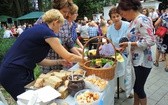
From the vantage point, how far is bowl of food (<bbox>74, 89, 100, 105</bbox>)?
Answer: 6.99 ft

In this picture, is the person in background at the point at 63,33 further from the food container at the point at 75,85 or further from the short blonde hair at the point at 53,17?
the food container at the point at 75,85

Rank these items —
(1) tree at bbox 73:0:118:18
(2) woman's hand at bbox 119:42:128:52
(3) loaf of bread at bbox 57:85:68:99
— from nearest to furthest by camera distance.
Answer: (3) loaf of bread at bbox 57:85:68:99, (2) woman's hand at bbox 119:42:128:52, (1) tree at bbox 73:0:118:18

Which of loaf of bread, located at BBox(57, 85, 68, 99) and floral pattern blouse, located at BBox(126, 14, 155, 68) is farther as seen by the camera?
floral pattern blouse, located at BBox(126, 14, 155, 68)

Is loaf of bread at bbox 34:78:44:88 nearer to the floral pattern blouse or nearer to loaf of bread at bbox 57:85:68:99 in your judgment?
loaf of bread at bbox 57:85:68:99

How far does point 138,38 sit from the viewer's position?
3.17 m

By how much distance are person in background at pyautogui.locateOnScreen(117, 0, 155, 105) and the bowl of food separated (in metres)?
1.07

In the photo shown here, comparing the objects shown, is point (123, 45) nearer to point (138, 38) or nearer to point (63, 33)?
point (138, 38)

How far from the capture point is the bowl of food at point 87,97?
2131mm

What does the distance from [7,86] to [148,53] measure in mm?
1691

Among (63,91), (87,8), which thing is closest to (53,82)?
(63,91)

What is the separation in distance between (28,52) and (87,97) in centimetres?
82

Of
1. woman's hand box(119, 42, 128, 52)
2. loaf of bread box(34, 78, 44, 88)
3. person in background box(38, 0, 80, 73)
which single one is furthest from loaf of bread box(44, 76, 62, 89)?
woman's hand box(119, 42, 128, 52)

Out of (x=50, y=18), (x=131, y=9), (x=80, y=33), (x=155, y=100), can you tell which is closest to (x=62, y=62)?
(x=50, y=18)

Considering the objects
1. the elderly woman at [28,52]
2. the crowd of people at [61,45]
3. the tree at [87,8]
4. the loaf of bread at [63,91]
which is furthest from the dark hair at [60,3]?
the tree at [87,8]
